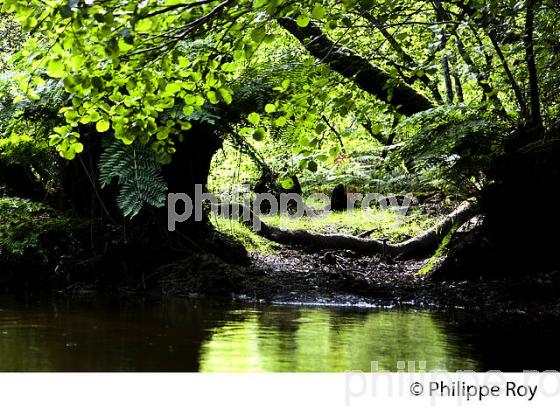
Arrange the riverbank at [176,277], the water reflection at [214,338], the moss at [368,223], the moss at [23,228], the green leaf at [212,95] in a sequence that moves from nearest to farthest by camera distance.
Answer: the water reflection at [214,338], the green leaf at [212,95], the riverbank at [176,277], the moss at [23,228], the moss at [368,223]

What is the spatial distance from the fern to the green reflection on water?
1742mm

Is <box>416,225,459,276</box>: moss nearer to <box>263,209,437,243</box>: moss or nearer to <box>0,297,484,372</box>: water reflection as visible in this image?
<box>0,297,484,372</box>: water reflection

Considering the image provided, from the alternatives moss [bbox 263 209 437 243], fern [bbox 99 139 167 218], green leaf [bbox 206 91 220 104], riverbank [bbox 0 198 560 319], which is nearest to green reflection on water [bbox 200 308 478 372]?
riverbank [bbox 0 198 560 319]

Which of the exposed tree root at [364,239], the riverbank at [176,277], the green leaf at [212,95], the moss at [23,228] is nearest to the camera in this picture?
the green leaf at [212,95]

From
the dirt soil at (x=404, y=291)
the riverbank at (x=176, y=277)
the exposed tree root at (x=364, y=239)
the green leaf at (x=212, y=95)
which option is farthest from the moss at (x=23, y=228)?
the green leaf at (x=212, y=95)

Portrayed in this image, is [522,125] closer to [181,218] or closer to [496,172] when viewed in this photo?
[496,172]

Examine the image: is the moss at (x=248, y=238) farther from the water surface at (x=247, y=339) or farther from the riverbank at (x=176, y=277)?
the water surface at (x=247, y=339)

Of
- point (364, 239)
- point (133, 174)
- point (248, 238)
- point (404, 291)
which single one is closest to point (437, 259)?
point (404, 291)

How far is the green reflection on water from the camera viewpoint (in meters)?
3.17

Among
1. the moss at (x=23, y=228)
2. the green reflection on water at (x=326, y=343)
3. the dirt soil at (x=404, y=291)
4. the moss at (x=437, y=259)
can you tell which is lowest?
the green reflection on water at (x=326, y=343)

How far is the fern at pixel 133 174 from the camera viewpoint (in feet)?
19.5

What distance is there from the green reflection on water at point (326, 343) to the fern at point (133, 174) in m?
1.74

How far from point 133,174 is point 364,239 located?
4777 millimetres

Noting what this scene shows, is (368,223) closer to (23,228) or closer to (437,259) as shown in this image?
(437,259)
